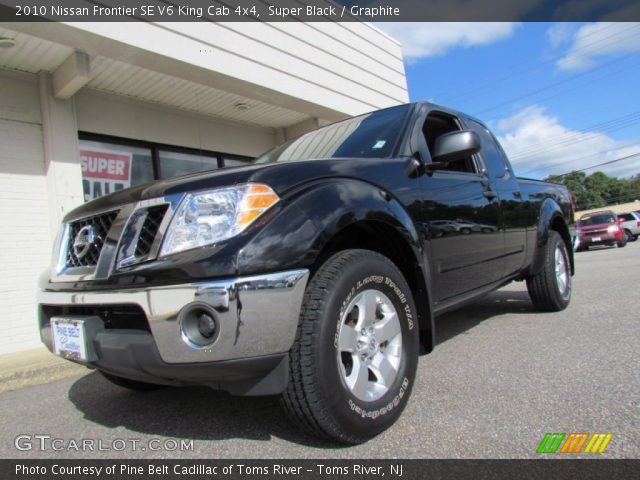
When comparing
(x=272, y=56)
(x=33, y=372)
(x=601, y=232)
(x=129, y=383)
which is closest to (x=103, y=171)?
(x=272, y=56)

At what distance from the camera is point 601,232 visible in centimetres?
1978

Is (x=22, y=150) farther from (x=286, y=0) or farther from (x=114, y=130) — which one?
(x=286, y=0)

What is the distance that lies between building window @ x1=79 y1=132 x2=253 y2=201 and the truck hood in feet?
13.5

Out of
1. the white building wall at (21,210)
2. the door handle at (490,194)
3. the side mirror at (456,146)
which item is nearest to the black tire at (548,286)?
the door handle at (490,194)

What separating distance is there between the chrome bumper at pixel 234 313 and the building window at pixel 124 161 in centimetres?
465

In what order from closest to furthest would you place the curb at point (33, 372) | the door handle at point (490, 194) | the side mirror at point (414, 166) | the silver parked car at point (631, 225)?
the side mirror at point (414, 166), the door handle at point (490, 194), the curb at point (33, 372), the silver parked car at point (631, 225)

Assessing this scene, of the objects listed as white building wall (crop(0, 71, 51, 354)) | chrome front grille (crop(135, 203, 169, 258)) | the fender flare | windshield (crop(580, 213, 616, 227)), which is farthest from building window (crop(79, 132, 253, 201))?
windshield (crop(580, 213, 616, 227))

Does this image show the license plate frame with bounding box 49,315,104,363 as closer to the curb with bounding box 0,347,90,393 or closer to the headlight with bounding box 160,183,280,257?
the headlight with bounding box 160,183,280,257

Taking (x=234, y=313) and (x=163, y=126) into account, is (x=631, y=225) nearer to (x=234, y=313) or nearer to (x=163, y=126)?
(x=163, y=126)

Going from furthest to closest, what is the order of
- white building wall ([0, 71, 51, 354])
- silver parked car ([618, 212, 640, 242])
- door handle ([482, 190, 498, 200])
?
silver parked car ([618, 212, 640, 242])
white building wall ([0, 71, 51, 354])
door handle ([482, 190, 498, 200])

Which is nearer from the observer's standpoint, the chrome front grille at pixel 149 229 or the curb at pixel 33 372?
the chrome front grille at pixel 149 229

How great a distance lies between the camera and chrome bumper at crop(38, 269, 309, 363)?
174 cm

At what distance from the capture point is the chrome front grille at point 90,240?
7.34ft

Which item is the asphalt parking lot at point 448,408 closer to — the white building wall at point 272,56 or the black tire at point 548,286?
the black tire at point 548,286
